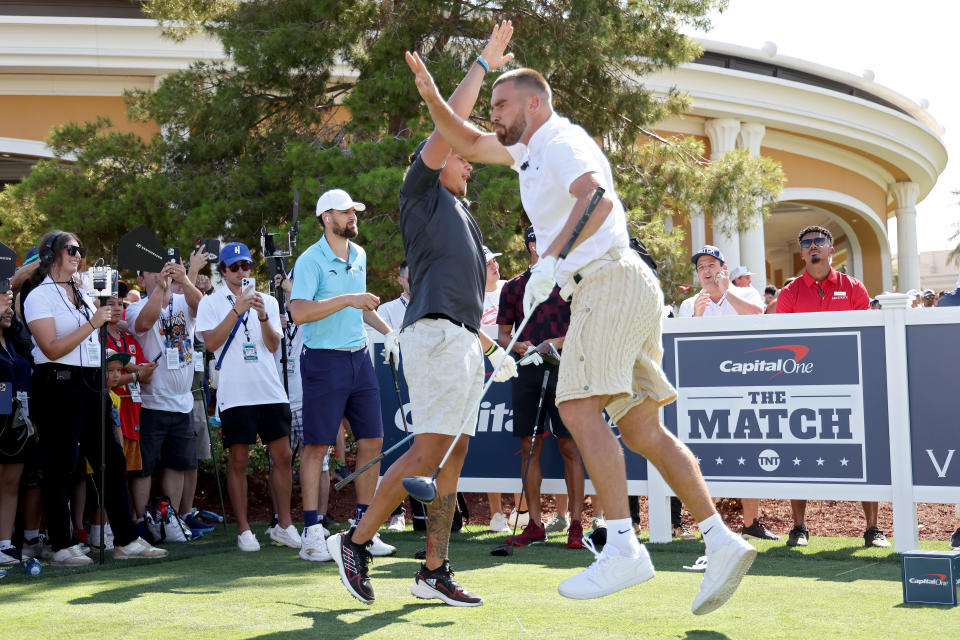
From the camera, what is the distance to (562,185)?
4109 mm

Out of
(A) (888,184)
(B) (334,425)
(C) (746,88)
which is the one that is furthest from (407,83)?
(A) (888,184)

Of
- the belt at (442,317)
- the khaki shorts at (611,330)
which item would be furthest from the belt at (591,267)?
the belt at (442,317)

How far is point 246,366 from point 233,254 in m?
0.93

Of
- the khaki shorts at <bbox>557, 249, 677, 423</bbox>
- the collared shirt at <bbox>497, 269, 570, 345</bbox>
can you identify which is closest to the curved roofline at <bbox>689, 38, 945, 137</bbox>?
the collared shirt at <bbox>497, 269, 570, 345</bbox>

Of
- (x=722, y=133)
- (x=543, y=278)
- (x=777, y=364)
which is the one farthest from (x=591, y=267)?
A: (x=722, y=133)

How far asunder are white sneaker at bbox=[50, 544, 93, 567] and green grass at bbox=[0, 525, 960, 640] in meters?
0.10

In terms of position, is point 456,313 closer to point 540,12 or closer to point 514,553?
point 514,553

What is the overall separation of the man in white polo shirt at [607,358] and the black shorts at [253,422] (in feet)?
11.7

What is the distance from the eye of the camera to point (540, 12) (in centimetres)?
1248

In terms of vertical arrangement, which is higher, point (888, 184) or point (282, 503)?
point (888, 184)

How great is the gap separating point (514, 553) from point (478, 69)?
3.40 meters

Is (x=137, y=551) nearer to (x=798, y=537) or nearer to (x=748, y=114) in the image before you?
(x=798, y=537)

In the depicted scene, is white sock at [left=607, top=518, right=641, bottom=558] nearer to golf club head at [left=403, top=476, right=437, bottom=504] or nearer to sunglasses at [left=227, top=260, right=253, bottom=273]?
golf club head at [left=403, top=476, right=437, bottom=504]

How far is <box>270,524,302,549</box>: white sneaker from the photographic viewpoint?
7270 mm
